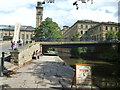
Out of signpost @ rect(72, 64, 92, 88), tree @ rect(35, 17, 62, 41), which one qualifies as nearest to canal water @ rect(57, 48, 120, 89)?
signpost @ rect(72, 64, 92, 88)

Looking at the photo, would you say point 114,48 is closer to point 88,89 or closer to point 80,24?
point 88,89

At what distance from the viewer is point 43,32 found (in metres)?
47.3

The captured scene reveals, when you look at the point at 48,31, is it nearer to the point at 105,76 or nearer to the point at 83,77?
the point at 105,76

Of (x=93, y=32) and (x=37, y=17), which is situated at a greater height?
(x=37, y=17)

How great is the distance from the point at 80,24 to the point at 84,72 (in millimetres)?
76401

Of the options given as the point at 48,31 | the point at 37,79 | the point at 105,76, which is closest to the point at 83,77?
the point at 37,79

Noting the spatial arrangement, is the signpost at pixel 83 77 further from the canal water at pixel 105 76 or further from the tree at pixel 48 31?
the tree at pixel 48 31

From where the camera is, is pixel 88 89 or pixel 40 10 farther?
pixel 40 10

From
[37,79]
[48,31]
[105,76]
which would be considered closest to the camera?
[37,79]

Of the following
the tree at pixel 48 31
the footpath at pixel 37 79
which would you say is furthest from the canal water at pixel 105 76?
the tree at pixel 48 31

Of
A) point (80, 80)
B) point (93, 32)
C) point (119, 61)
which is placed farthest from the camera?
point (93, 32)

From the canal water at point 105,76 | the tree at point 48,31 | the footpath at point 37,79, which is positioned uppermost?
the tree at point 48,31

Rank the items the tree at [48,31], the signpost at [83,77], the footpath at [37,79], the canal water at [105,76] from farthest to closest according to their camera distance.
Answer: the tree at [48,31] → the canal water at [105,76] → the footpath at [37,79] → the signpost at [83,77]

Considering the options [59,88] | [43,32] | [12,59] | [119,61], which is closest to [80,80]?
[59,88]
